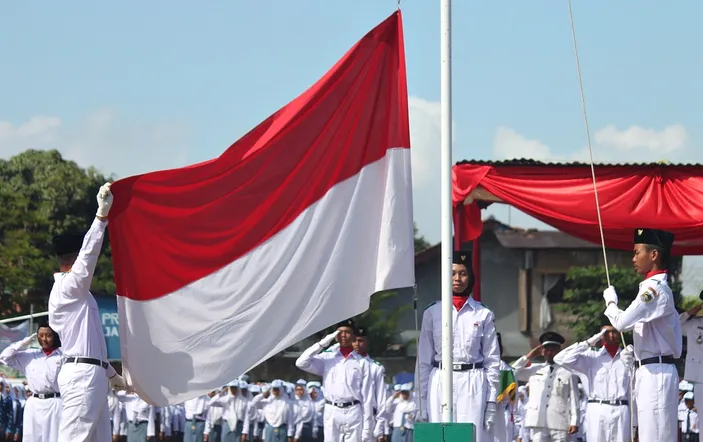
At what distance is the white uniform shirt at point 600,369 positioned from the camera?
53.8 feet

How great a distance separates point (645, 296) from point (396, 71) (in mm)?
2885

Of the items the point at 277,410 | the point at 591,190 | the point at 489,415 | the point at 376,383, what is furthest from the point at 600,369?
the point at 277,410

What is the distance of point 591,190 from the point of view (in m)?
12.4

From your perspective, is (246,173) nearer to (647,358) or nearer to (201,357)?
(201,357)

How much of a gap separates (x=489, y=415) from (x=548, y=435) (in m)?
9.04

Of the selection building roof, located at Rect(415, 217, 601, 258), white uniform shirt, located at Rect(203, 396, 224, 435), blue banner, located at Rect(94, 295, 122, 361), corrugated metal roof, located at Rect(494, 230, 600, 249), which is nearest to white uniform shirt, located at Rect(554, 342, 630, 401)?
blue banner, located at Rect(94, 295, 122, 361)

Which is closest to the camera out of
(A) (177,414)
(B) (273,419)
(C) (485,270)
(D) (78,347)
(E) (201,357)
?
(E) (201,357)

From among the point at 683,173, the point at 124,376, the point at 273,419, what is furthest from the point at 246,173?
the point at 273,419

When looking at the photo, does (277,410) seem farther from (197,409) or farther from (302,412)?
(197,409)

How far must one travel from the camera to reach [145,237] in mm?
9203

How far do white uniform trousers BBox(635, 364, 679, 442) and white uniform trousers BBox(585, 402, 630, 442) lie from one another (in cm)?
579

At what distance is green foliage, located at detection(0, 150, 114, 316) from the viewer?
114 ft

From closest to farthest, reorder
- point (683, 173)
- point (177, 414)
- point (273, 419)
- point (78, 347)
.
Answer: point (78, 347)
point (683, 173)
point (273, 419)
point (177, 414)

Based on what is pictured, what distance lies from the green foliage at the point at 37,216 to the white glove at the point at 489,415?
86.1ft
